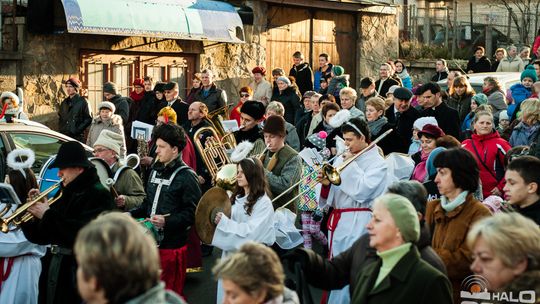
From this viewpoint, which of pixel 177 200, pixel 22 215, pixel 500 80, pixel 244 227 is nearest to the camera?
pixel 22 215

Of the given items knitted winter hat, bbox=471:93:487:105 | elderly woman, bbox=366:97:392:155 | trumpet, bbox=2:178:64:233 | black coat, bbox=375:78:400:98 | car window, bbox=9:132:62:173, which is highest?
black coat, bbox=375:78:400:98

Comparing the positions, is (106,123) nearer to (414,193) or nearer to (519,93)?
(519,93)

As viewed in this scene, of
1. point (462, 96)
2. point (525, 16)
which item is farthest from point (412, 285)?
point (525, 16)

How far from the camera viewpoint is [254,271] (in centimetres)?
436

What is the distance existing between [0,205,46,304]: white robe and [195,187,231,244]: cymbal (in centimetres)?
132

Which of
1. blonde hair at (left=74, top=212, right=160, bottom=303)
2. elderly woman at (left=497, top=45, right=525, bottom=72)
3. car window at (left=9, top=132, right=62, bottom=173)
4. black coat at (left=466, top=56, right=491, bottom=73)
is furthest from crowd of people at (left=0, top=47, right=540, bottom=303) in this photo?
black coat at (left=466, top=56, right=491, bottom=73)

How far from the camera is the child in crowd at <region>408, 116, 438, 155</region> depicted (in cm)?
999

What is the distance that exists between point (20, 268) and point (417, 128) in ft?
14.9

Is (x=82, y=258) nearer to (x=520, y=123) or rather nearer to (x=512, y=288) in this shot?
(x=512, y=288)

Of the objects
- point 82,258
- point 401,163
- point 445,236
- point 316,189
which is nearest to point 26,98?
point 316,189

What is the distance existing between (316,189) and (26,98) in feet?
25.1

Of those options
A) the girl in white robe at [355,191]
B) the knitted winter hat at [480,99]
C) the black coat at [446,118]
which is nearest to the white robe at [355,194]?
the girl in white robe at [355,191]

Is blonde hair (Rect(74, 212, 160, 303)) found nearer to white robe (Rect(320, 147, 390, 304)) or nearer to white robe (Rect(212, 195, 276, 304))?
white robe (Rect(212, 195, 276, 304))

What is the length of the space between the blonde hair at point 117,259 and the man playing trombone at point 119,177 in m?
4.50
